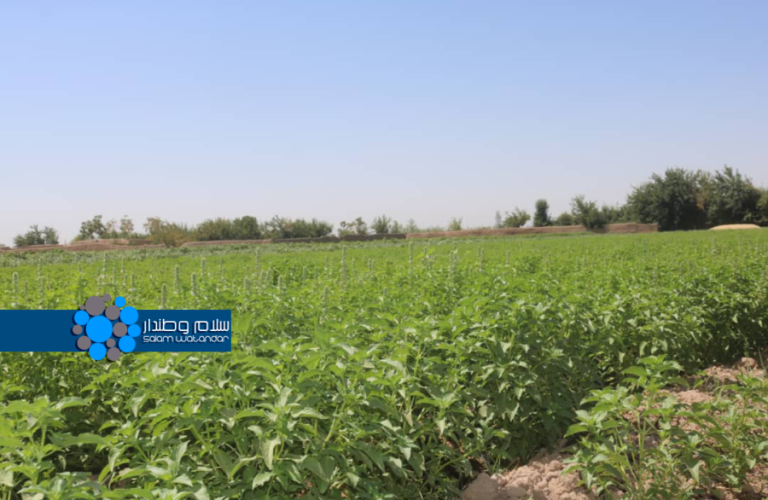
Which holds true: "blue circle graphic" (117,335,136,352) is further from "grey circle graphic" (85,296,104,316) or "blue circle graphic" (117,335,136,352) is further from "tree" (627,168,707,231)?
"tree" (627,168,707,231)

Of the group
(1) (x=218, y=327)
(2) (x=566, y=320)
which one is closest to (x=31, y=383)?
(1) (x=218, y=327)

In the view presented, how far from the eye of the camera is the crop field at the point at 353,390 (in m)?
2.50

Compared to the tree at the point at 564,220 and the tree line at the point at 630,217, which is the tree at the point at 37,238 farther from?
the tree at the point at 564,220

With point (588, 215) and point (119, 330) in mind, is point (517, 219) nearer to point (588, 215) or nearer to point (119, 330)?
point (588, 215)

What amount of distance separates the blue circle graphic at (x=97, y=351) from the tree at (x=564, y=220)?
60548mm

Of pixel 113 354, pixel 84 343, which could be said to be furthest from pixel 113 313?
pixel 113 354

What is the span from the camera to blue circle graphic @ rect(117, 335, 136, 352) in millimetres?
3885

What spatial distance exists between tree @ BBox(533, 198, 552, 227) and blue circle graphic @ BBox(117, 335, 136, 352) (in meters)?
59.2

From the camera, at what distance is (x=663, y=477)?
3172 mm

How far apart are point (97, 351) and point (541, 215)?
59857 millimetres

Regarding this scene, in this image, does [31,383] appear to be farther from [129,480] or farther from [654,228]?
[654,228]

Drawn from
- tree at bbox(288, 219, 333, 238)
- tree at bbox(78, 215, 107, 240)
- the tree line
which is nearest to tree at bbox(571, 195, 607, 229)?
the tree line

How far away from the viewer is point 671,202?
57.8m

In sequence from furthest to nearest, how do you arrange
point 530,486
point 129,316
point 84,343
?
point 129,316 < point 84,343 < point 530,486
